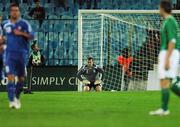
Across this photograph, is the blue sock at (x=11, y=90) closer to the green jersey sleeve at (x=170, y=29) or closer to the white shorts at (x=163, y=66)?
the white shorts at (x=163, y=66)

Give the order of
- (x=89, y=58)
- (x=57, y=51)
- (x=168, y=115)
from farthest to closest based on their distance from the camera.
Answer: (x=57, y=51) → (x=89, y=58) → (x=168, y=115)

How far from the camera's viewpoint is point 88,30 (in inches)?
1049

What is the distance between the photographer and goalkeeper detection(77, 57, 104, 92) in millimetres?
25089

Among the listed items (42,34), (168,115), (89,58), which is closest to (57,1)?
(42,34)

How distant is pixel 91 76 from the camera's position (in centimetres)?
2550

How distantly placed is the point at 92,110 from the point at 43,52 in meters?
16.5

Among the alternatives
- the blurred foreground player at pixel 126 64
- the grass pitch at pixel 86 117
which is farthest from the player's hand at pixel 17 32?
the blurred foreground player at pixel 126 64

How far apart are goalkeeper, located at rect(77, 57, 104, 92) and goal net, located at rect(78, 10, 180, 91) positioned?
1.01 feet

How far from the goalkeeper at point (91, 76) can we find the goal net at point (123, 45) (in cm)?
31

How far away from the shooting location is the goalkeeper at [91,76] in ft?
82.3

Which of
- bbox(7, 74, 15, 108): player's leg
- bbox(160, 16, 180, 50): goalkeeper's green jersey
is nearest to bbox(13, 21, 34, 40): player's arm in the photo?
bbox(7, 74, 15, 108): player's leg

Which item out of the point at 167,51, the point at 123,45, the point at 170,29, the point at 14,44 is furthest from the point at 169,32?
the point at 123,45

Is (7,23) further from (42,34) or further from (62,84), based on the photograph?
(42,34)

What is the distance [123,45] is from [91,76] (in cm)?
236
